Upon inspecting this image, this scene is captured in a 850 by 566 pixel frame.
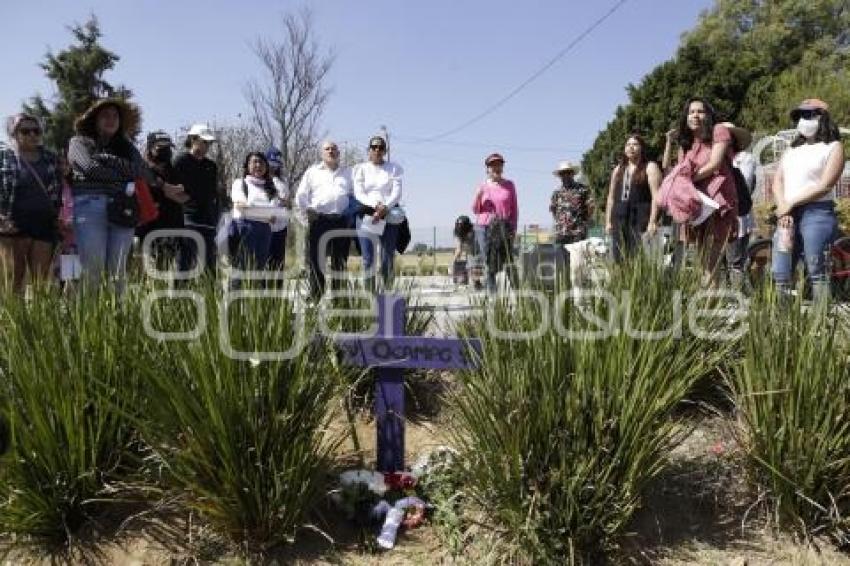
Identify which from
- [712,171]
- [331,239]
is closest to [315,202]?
[331,239]

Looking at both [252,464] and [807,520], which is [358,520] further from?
[807,520]

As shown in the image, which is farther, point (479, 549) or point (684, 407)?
point (684, 407)

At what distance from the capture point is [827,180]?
4023 millimetres

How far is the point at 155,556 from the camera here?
2539 mm

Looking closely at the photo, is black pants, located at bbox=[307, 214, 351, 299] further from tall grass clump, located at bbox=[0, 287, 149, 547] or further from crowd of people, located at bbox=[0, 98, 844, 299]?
tall grass clump, located at bbox=[0, 287, 149, 547]

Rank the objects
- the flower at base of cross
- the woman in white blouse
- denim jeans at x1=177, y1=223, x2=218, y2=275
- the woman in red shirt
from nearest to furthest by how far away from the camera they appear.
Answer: the flower at base of cross
denim jeans at x1=177, y1=223, x2=218, y2=275
the woman in white blouse
the woman in red shirt

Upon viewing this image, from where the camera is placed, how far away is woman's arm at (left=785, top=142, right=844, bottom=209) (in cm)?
400

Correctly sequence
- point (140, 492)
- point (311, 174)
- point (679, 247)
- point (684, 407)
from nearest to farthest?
1. point (140, 492)
2. point (684, 407)
3. point (679, 247)
4. point (311, 174)

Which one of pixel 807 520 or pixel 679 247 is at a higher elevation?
pixel 679 247

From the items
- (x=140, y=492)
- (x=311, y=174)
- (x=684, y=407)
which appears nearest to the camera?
(x=140, y=492)

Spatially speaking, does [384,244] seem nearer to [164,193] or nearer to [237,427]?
[164,193]

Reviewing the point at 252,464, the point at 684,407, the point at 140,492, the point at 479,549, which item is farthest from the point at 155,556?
the point at 684,407

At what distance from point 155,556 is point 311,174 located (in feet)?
13.2

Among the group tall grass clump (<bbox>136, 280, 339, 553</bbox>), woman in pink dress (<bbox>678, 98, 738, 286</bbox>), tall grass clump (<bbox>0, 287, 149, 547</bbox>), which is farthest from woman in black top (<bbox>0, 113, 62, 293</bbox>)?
woman in pink dress (<bbox>678, 98, 738, 286</bbox>)
